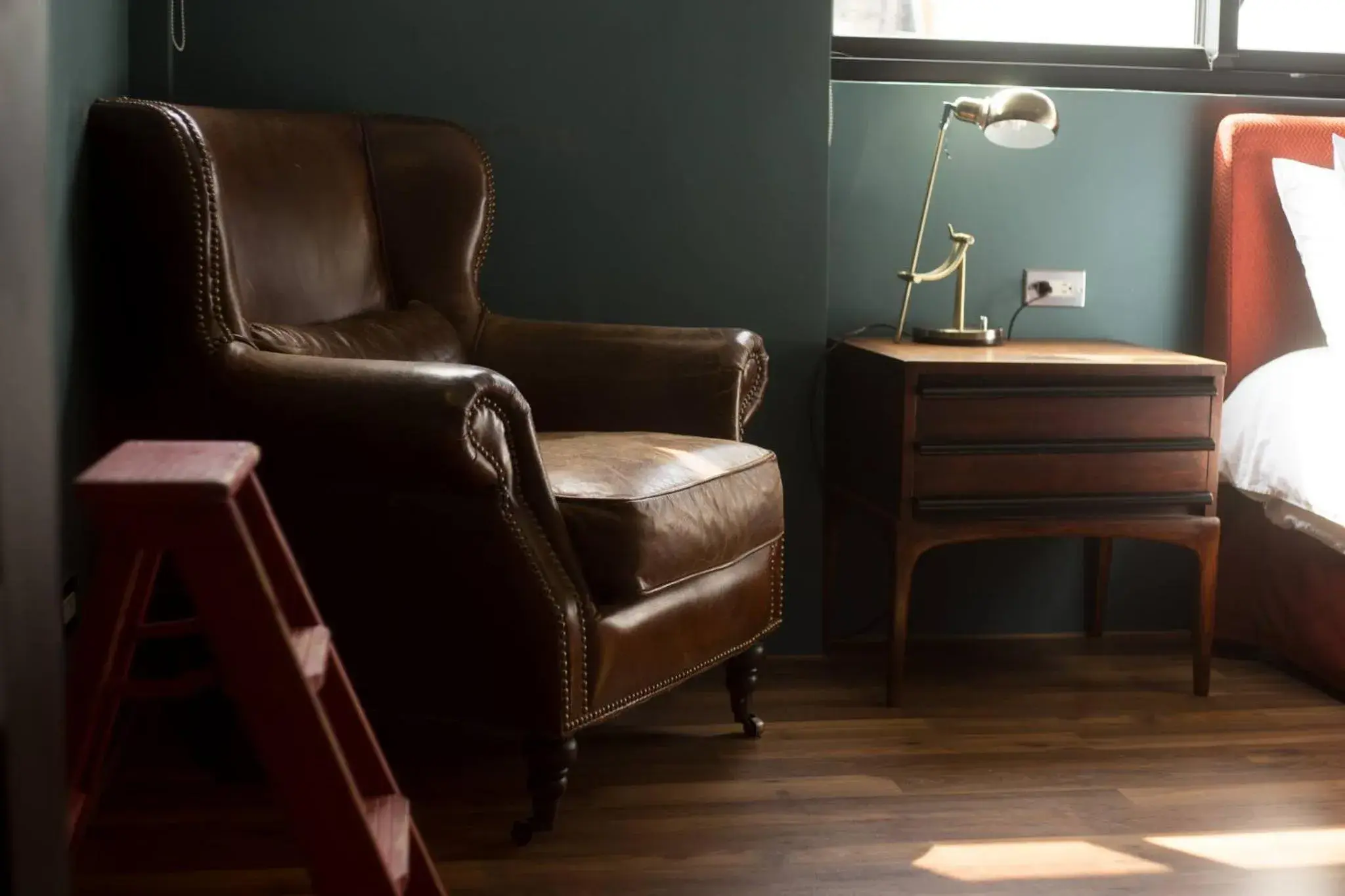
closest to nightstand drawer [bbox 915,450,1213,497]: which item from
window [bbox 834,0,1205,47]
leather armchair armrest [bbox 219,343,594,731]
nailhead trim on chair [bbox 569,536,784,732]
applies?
nailhead trim on chair [bbox 569,536,784,732]

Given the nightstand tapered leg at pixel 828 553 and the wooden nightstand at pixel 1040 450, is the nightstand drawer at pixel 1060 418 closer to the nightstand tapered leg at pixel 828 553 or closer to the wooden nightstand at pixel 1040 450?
the wooden nightstand at pixel 1040 450

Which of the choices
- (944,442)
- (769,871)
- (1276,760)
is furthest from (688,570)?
(1276,760)

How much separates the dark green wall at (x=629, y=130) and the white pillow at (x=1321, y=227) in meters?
0.95

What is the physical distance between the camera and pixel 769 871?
1829 mm

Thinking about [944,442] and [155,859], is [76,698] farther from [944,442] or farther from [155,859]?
[944,442]

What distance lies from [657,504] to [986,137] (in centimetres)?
131

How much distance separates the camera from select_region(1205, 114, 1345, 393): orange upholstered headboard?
290cm

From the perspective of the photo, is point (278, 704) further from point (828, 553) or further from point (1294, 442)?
point (1294, 442)

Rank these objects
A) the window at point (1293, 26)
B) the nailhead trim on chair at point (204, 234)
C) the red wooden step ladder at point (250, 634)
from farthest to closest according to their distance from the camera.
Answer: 1. the window at point (1293, 26)
2. the nailhead trim on chair at point (204, 234)
3. the red wooden step ladder at point (250, 634)

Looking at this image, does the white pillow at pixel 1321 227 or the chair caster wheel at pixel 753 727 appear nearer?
the chair caster wheel at pixel 753 727

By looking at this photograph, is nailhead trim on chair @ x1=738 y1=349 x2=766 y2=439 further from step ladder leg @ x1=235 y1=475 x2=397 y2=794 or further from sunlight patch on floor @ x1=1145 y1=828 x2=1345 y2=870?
step ladder leg @ x1=235 y1=475 x2=397 y2=794

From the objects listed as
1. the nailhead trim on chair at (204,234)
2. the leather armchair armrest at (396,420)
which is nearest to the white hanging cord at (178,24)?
the nailhead trim on chair at (204,234)

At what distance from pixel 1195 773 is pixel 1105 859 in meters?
0.40

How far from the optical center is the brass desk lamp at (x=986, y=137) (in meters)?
2.59
